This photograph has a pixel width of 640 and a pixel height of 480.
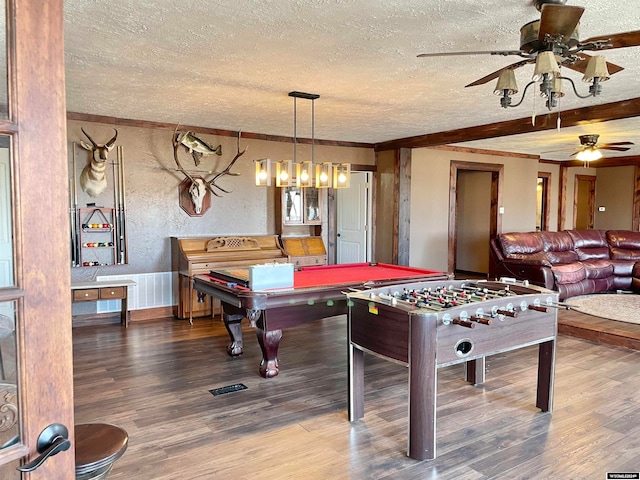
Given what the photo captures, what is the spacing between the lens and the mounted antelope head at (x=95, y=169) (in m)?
5.10

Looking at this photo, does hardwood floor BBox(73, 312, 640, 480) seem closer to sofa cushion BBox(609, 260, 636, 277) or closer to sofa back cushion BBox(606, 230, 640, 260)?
sofa cushion BBox(609, 260, 636, 277)

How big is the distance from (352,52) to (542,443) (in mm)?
2727

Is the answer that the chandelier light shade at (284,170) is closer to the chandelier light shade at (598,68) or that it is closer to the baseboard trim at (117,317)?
the chandelier light shade at (598,68)

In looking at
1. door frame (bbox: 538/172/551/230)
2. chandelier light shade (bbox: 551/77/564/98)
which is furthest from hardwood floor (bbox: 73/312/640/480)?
door frame (bbox: 538/172/551/230)

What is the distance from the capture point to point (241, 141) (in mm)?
6453

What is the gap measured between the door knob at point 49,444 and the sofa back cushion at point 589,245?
7.86 metres

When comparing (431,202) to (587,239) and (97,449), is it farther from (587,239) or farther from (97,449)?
(97,449)

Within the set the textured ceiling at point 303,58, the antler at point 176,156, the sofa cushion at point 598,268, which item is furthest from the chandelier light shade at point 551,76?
the sofa cushion at point 598,268

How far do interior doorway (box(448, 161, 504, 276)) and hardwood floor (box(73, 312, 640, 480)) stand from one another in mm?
4560

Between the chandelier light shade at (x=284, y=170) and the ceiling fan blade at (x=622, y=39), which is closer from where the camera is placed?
the ceiling fan blade at (x=622, y=39)

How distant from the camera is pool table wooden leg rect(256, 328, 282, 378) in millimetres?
3736

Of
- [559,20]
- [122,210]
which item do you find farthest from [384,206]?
[559,20]

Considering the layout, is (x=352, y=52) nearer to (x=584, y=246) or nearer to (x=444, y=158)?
(x=444, y=158)

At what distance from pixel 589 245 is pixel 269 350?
6189 millimetres
